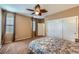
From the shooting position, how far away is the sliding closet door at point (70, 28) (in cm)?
173

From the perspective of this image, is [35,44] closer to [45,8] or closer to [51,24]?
[51,24]

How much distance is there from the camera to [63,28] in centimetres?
184

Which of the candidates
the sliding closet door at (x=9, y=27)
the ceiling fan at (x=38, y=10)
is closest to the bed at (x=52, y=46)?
the sliding closet door at (x=9, y=27)

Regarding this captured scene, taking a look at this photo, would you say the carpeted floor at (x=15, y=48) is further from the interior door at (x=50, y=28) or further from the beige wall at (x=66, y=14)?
the beige wall at (x=66, y=14)

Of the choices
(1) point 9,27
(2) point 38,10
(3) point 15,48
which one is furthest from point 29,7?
(3) point 15,48

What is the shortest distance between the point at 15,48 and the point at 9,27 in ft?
1.31

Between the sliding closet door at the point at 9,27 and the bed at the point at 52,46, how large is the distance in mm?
394

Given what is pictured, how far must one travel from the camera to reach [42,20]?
1912 mm

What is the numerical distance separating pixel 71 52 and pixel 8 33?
3.94 feet

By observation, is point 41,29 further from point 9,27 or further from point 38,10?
point 9,27

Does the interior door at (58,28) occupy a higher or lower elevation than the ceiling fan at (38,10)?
lower

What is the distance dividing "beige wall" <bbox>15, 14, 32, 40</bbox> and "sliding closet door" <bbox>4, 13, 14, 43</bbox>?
91mm

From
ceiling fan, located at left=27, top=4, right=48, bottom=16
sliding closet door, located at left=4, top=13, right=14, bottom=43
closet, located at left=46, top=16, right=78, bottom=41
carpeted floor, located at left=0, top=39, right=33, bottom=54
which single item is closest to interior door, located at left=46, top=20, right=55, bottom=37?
closet, located at left=46, top=16, right=78, bottom=41

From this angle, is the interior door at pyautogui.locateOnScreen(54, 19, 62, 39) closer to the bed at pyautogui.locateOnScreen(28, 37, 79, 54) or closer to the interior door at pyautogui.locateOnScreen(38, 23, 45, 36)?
the bed at pyautogui.locateOnScreen(28, 37, 79, 54)
